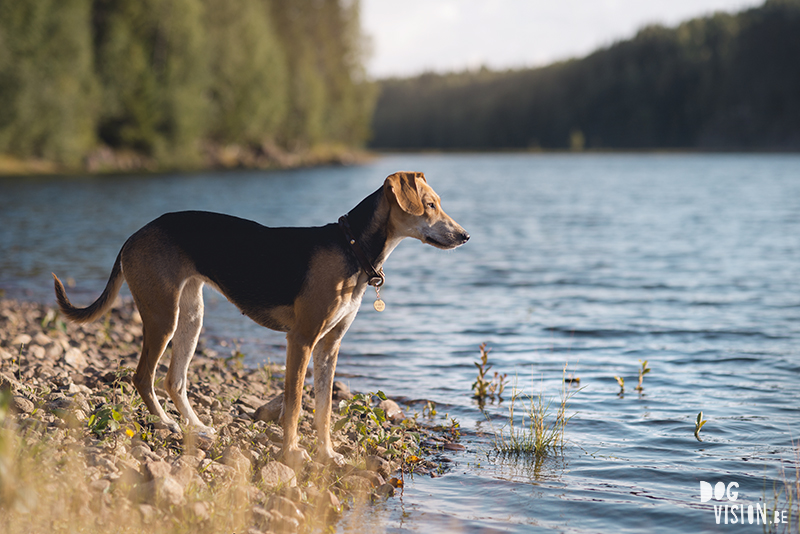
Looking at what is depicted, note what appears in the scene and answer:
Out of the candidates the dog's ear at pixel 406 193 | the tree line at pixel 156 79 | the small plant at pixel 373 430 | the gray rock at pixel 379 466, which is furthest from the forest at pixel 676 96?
the gray rock at pixel 379 466

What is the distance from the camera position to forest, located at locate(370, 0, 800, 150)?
132625 mm

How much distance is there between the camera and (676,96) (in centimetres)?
15325

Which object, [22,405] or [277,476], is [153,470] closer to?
[277,476]

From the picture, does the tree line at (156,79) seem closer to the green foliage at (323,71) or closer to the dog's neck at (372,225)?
the green foliage at (323,71)

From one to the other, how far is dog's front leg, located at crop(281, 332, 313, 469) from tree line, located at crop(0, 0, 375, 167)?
44.0 metres

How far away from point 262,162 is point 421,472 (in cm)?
6768

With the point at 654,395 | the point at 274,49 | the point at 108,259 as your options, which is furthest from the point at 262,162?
the point at 654,395

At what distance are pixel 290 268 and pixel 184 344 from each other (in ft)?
4.10

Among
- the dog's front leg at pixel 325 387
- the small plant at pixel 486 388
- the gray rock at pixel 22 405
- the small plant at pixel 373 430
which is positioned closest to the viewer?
the gray rock at pixel 22 405

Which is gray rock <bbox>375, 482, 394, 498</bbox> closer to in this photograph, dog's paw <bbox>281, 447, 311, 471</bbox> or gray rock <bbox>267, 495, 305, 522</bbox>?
dog's paw <bbox>281, 447, 311, 471</bbox>

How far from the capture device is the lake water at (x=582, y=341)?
18.5 ft

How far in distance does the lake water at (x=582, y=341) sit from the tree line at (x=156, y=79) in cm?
1747

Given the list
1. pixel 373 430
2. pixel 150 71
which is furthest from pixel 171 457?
pixel 150 71

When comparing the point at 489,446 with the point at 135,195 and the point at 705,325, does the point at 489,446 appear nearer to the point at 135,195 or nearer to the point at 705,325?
the point at 705,325
